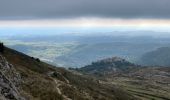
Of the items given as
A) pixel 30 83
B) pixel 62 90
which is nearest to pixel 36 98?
pixel 30 83

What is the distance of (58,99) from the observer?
206 ft

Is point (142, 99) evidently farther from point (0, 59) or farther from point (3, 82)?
point (3, 82)

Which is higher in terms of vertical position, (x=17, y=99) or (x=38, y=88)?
(x=17, y=99)

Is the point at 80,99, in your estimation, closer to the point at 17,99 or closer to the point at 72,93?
the point at 72,93

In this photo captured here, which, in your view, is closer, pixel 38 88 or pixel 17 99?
pixel 17 99

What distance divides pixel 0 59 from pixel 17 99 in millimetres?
20417

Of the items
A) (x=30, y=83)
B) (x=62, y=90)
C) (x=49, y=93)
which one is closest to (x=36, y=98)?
(x=49, y=93)

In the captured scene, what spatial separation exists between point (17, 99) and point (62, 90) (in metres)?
44.2

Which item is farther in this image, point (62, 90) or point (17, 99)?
point (62, 90)

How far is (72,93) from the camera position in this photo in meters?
78.2

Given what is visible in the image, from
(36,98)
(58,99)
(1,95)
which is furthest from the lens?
(58,99)

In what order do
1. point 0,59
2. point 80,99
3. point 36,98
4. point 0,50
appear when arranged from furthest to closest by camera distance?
point 0,50 → point 80,99 → point 36,98 → point 0,59

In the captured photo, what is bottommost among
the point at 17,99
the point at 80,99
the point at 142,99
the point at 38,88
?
the point at 142,99

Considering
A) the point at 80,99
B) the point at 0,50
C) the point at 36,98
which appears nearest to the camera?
the point at 36,98
